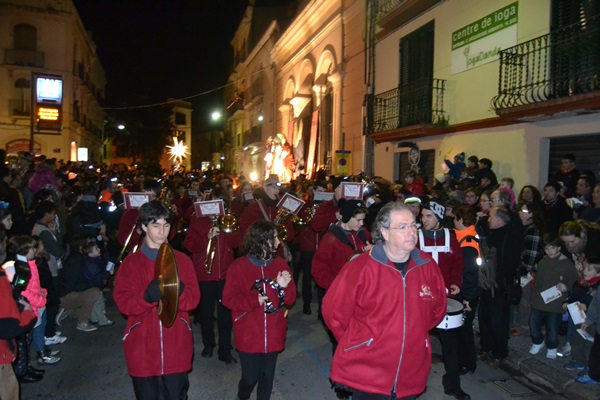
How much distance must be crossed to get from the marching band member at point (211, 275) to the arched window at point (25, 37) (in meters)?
33.9

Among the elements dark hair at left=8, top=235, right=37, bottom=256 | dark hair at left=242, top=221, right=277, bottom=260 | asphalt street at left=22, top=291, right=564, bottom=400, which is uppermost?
dark hair at left=242, top=221, right=277, bottom=260

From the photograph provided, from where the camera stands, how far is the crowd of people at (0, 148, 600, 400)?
3.31m

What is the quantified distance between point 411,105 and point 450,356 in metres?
11.0

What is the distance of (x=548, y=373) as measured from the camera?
Answer: 19.6 ft

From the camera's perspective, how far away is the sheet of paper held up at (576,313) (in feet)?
18.9

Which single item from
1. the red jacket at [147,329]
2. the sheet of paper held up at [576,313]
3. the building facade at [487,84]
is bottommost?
the sheet of paper held up at [576,313]

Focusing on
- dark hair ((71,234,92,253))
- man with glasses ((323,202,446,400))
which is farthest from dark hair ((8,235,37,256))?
man with glasses ((323,202,446,400))

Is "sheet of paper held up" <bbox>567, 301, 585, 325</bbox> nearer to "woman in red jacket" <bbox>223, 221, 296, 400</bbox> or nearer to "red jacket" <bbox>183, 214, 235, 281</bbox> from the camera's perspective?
"woman in red jacket" <bbox>223, 221, 296, 400</bbox>

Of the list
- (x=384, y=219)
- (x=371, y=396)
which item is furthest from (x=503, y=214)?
(x=371, y=396)

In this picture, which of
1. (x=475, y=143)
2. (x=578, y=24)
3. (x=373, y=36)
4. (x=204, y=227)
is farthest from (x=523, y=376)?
(x=373, y=36)

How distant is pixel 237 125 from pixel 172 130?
9.93 meters

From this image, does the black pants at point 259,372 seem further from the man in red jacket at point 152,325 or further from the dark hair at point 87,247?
the dark hair at point 87,247

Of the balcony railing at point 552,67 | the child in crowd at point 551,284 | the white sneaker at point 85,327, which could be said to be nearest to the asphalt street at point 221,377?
the white sneaker at point 85,327

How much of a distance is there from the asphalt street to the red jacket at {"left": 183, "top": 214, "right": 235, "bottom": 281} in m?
1.07
